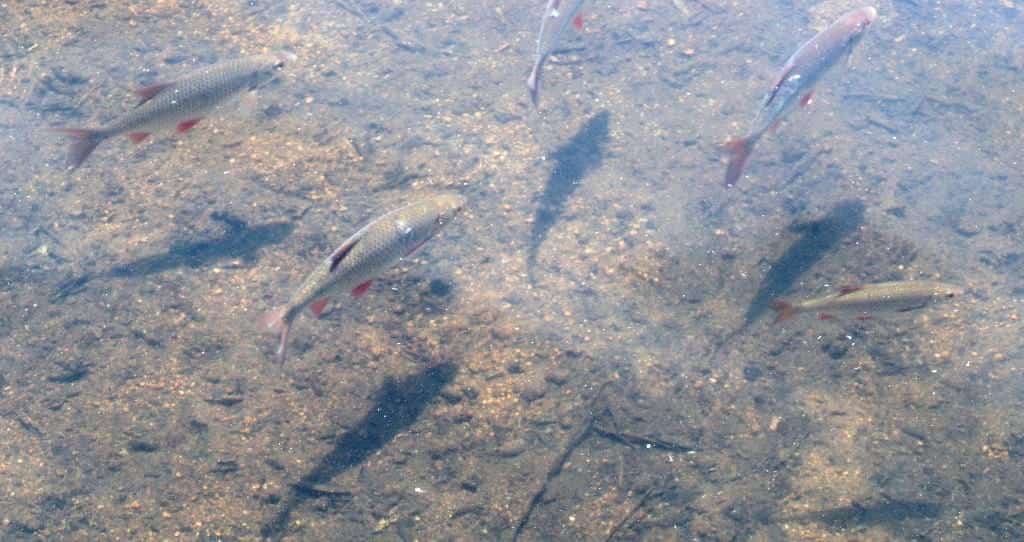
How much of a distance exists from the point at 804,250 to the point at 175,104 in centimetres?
550

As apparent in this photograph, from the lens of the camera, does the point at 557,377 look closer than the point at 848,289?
No

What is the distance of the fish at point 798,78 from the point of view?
5574 millimetres

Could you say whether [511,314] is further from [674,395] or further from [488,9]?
[488,9]

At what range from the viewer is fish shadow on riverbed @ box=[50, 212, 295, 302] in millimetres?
5602

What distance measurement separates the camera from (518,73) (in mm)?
7766

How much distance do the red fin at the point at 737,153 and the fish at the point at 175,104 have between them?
13.6 ft

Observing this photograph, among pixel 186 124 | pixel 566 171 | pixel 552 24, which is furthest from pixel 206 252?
pixel 552 24

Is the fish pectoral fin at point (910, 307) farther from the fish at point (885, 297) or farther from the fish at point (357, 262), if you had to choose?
the fish at point (357, 262)

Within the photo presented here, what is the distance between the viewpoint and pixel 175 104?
5125mm

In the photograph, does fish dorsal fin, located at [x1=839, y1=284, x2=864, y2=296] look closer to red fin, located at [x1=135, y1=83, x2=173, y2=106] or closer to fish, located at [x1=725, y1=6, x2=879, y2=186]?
fish, located at [x1=725, y1=6, x2=879, y2=186]

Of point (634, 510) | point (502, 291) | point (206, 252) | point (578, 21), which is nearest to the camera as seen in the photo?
point (634, 510)

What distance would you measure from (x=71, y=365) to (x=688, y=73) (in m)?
6.96

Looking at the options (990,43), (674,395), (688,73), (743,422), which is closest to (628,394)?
(674,395)

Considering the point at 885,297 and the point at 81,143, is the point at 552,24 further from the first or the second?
the point at 81,143
